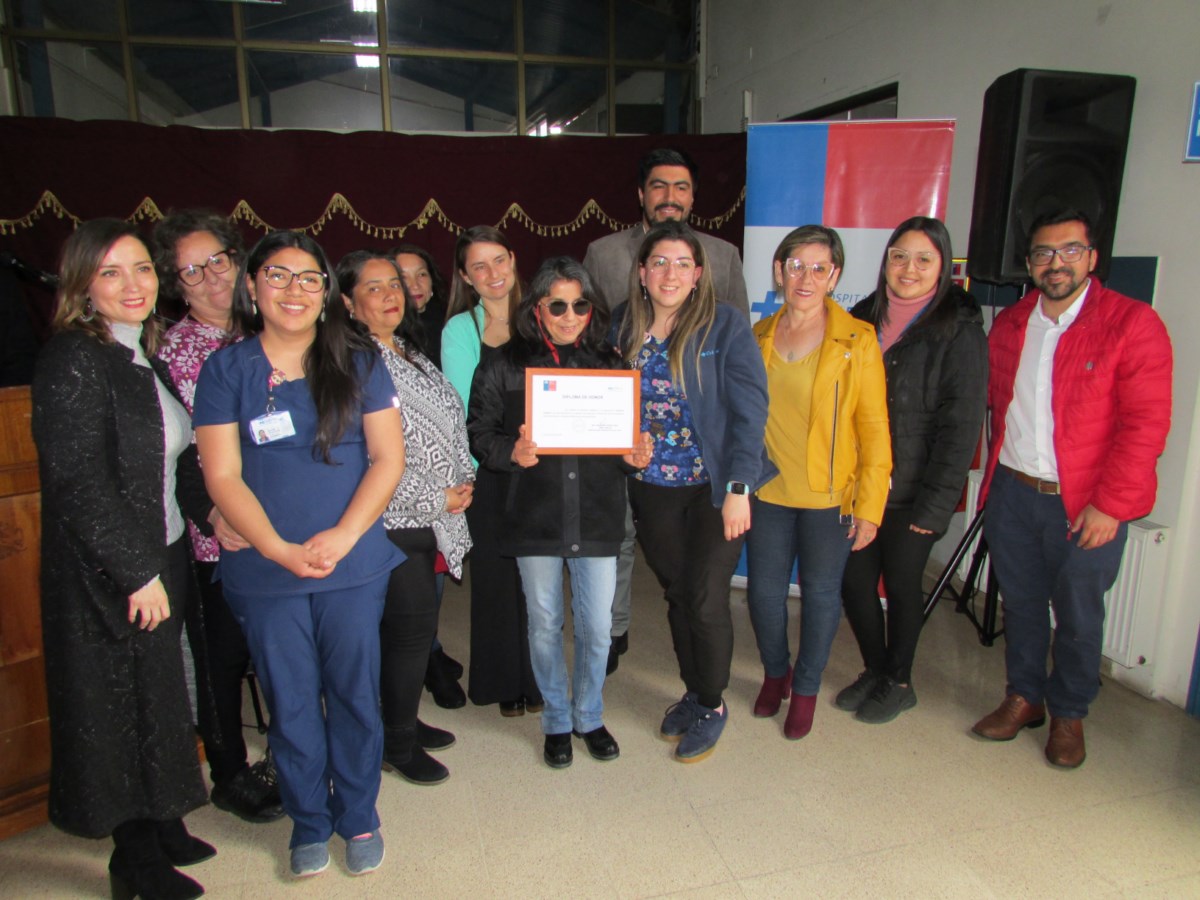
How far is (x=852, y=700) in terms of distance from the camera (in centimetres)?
267

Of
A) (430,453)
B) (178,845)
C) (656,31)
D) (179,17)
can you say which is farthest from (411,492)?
(656,31)

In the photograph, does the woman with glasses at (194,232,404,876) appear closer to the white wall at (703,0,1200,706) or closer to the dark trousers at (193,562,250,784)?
the dark trousers at (193,562,250,784)

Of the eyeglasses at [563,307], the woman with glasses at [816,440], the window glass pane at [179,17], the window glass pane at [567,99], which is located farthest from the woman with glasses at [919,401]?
the window glass pane at [179,17]

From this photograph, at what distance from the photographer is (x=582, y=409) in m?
2.02

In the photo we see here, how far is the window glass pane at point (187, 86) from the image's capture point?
5273 mm

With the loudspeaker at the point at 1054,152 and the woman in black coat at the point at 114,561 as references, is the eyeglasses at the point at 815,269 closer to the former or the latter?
the loudspeaker at the point at 1054,152

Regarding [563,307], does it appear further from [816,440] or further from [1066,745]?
[1066,745]

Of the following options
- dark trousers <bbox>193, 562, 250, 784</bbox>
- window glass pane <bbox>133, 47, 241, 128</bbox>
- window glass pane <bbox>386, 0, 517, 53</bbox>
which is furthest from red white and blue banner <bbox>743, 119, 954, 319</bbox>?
window glass pane <bbox>133, 47, 241, 128</bbox>

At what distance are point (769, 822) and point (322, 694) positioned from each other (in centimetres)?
131

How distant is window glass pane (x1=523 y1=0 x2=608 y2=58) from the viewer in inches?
230

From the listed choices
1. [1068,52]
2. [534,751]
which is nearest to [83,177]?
[534,751]

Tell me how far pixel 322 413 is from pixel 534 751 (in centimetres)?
142

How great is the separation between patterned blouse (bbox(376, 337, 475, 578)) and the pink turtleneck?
4.71 feet

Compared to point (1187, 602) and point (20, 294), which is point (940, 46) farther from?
point (20, 294)
